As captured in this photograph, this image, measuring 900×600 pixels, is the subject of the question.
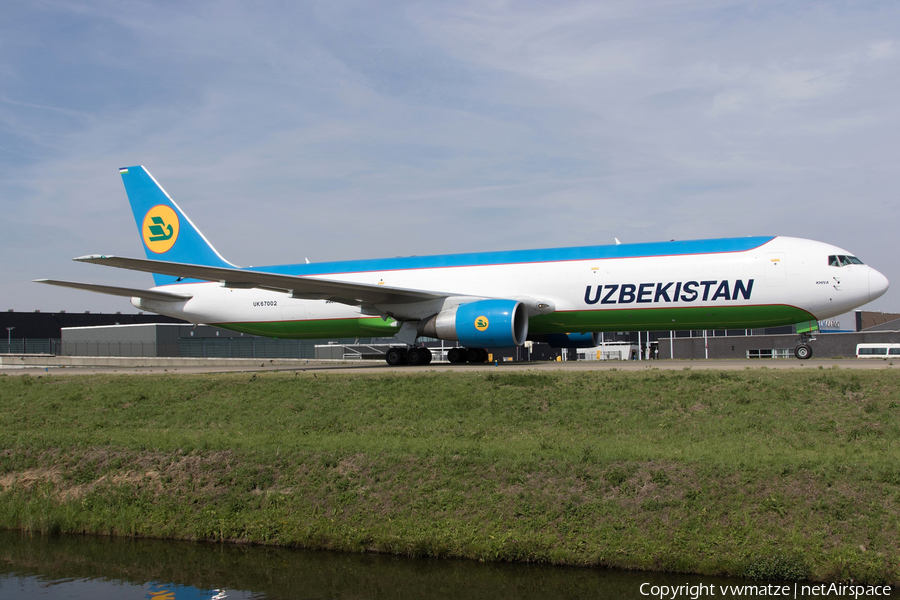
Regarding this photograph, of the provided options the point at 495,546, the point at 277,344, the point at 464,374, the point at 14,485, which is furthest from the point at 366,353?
the point at 495,546

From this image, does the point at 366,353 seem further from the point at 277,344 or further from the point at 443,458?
the point at 443,458

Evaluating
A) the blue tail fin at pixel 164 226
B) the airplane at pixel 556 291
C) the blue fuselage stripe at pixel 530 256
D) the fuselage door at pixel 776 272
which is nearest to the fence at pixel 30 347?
the blue tail fin at pixel 164 226

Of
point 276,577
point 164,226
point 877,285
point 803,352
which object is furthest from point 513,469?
point 164,226

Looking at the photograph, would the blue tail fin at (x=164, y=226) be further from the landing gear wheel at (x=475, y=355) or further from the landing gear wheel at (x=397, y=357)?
the landing gear wheel at (x=475, y=355)

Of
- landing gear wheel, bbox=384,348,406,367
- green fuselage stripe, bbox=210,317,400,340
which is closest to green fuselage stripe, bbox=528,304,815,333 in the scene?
landing gear wheel, bbox=384,348,406,367

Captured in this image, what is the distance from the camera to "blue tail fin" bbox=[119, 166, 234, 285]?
101 ft

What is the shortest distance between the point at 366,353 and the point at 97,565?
49.7 m

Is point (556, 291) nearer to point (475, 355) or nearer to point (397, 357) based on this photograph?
point (475, 355)

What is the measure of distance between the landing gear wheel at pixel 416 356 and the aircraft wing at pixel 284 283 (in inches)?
80.1

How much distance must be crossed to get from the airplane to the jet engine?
36 millimetres

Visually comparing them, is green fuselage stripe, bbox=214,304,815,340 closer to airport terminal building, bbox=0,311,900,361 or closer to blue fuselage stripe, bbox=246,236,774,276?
blue fuselage stripe, bbox=246,236,774,276

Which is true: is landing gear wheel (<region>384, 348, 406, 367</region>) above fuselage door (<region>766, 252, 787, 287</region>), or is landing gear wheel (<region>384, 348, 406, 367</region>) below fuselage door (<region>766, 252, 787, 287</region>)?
below

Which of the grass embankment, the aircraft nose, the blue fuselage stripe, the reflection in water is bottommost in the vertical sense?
the reflection in water

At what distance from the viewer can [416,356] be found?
25.7 meters
